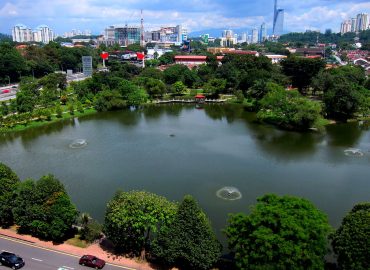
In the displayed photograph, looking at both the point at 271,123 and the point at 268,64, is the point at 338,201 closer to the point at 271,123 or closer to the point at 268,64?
the point at 271,123

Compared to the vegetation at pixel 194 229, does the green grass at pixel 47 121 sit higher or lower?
lower

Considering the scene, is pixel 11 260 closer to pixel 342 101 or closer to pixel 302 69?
pixel 342 101

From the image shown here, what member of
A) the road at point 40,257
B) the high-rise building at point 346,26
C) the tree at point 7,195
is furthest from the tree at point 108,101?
the high-rise building at point 346,26

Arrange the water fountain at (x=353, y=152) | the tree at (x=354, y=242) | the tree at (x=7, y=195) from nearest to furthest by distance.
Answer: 1. the tree at (x=354, y=242)
2. the tree at (x=7, y=195)
3. the water fountain at (x=353, y=152)

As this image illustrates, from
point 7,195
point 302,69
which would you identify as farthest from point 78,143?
point 302,69

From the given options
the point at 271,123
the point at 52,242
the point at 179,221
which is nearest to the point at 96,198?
the point at 52,242

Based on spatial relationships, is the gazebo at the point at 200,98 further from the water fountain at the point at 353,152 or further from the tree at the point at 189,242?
the tree at the point at 189,242

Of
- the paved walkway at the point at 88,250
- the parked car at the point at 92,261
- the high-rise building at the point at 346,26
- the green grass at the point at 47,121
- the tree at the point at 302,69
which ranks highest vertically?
the high-rise building at the point at 346,26
